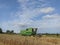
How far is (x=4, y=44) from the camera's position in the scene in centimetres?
1373

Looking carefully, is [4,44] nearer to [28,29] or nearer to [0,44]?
[0,44]

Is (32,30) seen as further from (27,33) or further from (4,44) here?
(4,44)

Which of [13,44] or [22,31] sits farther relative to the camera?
[22,31]

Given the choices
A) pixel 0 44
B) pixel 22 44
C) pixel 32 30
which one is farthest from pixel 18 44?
pixel 32 30

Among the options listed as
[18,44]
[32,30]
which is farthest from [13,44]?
[32,30]

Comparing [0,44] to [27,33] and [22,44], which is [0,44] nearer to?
[22,44]

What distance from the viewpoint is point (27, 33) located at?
155 ft

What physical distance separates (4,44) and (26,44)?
179 cm

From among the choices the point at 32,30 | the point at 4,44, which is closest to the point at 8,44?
the point at 4,44

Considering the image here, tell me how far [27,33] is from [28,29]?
1308 millimetres

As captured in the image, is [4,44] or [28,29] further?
[28,29]

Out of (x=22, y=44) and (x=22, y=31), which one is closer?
(x=22, y=44)

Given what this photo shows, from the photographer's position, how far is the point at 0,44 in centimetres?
1381

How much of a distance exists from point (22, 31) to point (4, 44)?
3490cm
